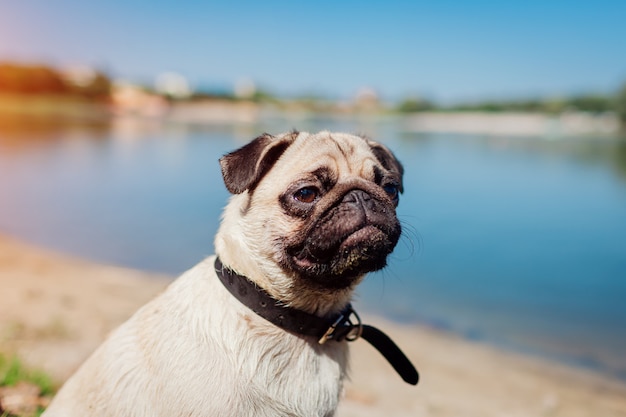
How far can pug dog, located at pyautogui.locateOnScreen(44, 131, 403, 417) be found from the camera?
132 inches

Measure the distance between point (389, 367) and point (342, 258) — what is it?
5292 mm

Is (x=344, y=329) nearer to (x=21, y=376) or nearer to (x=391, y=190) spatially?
(x=391, y=190)

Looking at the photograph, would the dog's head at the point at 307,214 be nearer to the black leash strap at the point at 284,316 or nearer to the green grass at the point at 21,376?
the black leash strap at the point at 284,316

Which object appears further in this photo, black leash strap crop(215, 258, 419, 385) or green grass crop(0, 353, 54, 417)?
green grass crop(0, 353, 54, 417)

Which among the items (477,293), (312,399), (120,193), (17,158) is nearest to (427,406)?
(312,399)

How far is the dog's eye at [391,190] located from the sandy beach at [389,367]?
297 cm

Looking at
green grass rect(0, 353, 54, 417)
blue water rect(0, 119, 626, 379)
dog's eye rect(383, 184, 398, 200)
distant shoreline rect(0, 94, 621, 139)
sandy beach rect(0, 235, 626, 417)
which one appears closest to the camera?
dog's eye rect(383, 184, 398, 200)

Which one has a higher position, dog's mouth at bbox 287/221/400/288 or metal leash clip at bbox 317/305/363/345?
dog's mouth at bbox 287/221/400/288

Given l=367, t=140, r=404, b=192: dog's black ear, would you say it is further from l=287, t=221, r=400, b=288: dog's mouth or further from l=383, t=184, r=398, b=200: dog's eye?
l=287, t=221, r=400, b=288: dog's mouth

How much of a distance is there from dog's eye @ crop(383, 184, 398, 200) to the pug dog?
0.12 meters

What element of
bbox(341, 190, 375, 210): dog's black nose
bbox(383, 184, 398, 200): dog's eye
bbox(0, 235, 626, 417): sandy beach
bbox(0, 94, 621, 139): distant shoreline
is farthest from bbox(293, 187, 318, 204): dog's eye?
bbox(0, 94, 621, 139): distant shoreline

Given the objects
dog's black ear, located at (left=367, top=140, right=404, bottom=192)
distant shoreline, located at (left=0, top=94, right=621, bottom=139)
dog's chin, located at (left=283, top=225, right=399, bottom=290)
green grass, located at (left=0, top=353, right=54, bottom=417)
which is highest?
dog's black ear, located at (left=367, top=140, right=404, bottom=192)

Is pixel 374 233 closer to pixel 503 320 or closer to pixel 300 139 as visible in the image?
pixel 300 139

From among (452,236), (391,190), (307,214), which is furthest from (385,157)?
(452,236)
